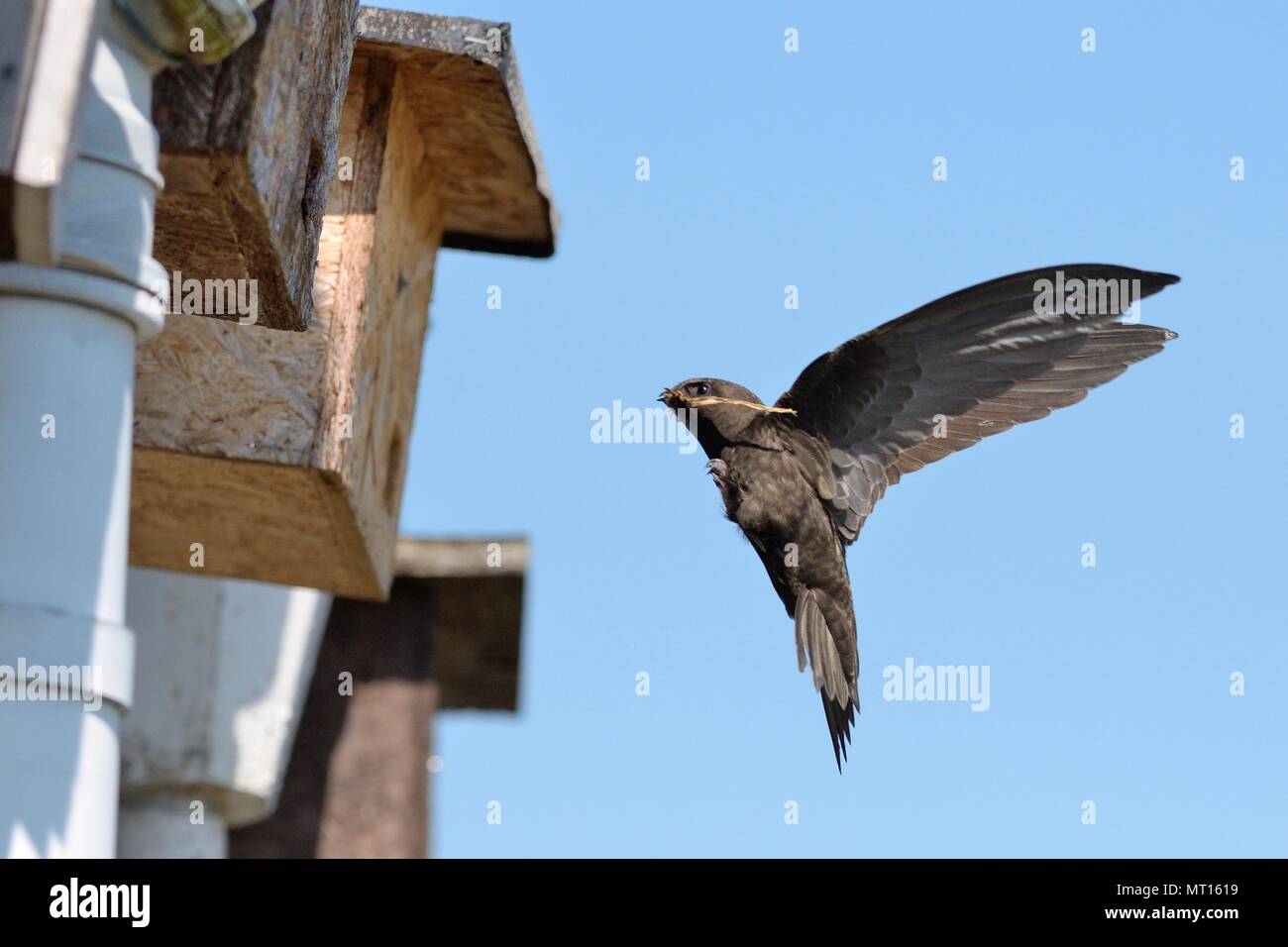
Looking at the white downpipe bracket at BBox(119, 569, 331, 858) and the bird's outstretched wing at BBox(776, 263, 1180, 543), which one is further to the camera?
the white downpipe bracket at BBox(119, 569, 331, 858)

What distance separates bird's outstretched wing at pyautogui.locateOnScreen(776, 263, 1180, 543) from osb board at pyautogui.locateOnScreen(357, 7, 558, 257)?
1422 millimetres

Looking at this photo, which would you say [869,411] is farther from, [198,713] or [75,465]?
[198,713]

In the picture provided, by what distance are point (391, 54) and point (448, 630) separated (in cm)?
458

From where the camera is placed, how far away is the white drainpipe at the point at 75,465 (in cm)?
337

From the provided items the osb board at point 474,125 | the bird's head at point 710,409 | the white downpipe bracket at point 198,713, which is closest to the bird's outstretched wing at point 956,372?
the bird's head at point 710,409

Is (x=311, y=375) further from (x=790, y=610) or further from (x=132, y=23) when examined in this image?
(x=132, y=23)

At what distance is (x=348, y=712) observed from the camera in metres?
8.66

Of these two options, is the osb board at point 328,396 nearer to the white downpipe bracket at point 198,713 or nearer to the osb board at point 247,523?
the osb board at point 247,523

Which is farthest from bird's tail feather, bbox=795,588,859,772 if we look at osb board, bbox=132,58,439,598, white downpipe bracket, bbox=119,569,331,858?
white downpipe bracket, bbox=119,569,331,858

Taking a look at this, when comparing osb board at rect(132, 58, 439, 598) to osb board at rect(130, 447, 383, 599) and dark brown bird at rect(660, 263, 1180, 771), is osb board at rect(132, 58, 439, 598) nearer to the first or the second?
osb board at rect(130, 447, 383, 599)

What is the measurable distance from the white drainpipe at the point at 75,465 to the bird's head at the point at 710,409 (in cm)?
142

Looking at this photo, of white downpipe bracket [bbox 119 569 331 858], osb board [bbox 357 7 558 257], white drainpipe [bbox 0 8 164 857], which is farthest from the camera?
white downpipe bracket [bbox 119 569 331 858]

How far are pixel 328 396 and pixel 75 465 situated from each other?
5.29 feet

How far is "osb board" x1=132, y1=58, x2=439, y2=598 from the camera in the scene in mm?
5000
